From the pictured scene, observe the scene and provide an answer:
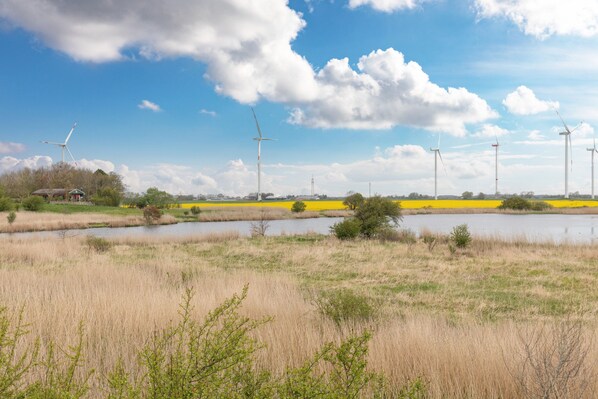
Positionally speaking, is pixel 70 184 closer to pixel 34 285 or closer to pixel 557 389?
pixel 34 285

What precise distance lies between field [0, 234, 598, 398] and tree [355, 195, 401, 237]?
21.8ft

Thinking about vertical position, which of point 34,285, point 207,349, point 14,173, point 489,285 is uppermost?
point 14,173

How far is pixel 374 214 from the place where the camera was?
104 feet

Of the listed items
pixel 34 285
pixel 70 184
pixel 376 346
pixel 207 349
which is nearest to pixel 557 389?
pixel 376 346

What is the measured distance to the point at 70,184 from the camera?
103 m

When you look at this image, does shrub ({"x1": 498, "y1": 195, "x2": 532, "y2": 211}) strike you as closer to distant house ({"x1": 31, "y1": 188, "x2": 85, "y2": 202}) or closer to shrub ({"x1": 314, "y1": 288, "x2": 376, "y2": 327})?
shrub ({"x1": 314, "y1": 288, "x2": 376, "y2": 327})

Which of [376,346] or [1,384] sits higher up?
[1,384]

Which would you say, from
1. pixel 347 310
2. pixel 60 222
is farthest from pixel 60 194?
A: pixel 347 310

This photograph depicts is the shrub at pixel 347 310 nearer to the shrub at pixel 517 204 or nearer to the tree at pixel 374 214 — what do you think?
the tree at pixel 374 214

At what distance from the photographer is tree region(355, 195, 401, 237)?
31.3 meters

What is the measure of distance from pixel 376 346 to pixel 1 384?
3.99 meters

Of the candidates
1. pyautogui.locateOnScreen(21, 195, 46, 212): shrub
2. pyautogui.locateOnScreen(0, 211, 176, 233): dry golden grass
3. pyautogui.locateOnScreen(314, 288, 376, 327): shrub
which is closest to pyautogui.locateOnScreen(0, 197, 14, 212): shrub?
pyautogui.locateOnScreen(21, 195, 46, 212): shrub

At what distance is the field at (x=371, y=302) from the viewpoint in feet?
16.2

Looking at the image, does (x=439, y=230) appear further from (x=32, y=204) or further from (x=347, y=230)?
(x=32, y=204)
